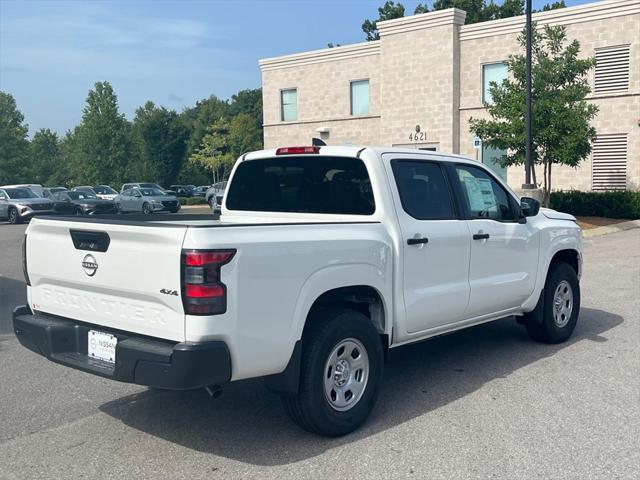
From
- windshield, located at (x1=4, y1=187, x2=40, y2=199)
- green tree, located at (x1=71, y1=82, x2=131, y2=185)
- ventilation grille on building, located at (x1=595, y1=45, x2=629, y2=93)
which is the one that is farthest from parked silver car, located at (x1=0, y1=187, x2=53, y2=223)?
green tree, located at (x1=71, y1=82, x2=131, y2=185)

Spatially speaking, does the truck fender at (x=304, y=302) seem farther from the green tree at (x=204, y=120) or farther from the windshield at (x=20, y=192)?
the green tree at (x=204, y=120)

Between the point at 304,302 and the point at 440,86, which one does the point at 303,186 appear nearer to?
the point at 304,302

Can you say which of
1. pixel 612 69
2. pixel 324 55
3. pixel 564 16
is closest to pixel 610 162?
pixel 612 69

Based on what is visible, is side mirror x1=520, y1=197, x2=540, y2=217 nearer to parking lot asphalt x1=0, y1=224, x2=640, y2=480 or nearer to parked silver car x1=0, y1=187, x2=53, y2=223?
parking lot asphalt x1=0, y1=224, x2=640, y2=480

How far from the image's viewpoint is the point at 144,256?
3.99 meters

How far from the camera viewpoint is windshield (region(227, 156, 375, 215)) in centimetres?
529

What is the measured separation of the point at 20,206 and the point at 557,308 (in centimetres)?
2609

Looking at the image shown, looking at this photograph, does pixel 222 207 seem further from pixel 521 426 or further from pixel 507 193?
pixel 521 426

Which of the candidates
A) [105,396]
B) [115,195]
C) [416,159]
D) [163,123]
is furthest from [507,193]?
[163,123]

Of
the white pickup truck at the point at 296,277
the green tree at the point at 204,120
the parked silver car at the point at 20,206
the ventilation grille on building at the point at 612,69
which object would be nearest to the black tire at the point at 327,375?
the white pickup truck at the point at 296,277

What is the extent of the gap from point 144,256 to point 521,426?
279cm

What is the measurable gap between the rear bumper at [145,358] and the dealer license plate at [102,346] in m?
0.03

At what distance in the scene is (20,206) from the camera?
28422 mm

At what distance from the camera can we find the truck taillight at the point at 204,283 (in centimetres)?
378
